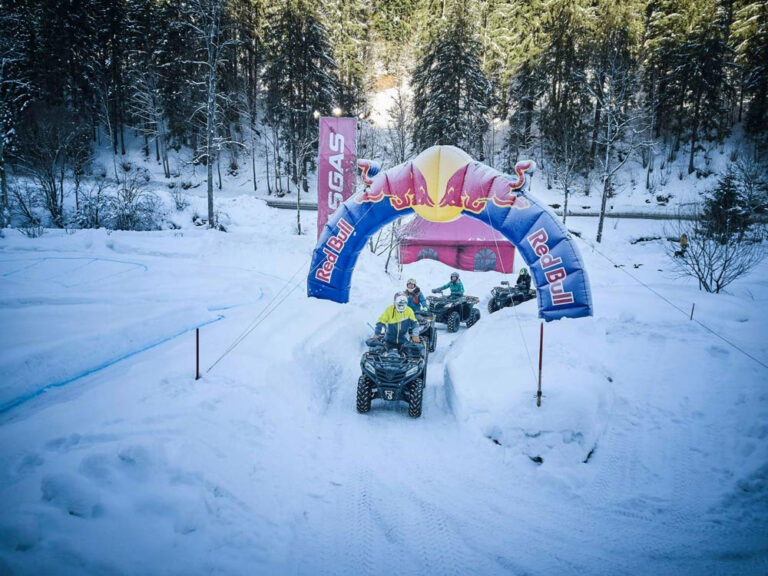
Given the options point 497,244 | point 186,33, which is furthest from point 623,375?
point 186,33

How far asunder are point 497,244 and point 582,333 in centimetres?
1055

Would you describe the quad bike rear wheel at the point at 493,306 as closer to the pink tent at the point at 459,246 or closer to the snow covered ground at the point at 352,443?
the snow covered ground at the point at 352,443

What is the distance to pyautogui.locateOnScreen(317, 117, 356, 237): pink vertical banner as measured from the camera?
11.7 m

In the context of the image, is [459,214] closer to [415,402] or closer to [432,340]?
[432,340]

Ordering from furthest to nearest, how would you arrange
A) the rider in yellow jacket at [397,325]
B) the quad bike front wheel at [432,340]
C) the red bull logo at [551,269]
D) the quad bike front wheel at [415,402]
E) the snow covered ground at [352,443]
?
1. the quad bike front wheel at [432,340]
2. the rider in yellow jacket at [397,325]
3. the red bull logo at [551,269]
4. the quad bike front wheel at [415,402]
5. the snow covered ground at [352,443]

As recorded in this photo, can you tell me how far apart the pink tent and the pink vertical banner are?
5.34 meters

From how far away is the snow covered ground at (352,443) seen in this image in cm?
312

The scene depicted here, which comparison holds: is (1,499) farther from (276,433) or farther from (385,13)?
(385,13)

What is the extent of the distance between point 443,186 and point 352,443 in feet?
17.0

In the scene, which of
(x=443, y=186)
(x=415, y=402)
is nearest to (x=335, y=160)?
(x=443, y=186)

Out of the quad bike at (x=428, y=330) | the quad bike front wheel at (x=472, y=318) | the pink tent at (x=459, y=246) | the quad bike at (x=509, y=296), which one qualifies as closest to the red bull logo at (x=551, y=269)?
the quad bike at (x=428, y=330)

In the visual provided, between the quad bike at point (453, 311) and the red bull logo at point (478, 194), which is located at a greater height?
the red bull logo at point (478, 194)

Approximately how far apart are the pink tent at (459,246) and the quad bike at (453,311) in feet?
19.3

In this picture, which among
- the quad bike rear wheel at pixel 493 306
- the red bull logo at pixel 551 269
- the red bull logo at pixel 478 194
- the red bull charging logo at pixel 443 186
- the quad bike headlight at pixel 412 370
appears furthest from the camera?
the quad bike rear wheel at pixel 493 306
